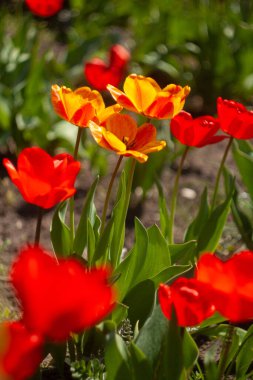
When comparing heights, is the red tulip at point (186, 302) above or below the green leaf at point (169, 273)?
above

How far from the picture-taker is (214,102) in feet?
14.5

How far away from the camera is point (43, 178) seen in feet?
5.14

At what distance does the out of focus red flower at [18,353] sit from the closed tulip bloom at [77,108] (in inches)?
29.4

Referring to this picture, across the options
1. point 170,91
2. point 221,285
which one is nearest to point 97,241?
point 170,91

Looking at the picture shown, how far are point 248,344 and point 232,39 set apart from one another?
112 inches

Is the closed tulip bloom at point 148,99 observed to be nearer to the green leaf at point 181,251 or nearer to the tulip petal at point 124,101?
the tulip petal at point 124,101

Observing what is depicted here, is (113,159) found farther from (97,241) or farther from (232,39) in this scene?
(97,241)

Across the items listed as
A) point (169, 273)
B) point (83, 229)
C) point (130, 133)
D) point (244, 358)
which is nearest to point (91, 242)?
point (83, 229)

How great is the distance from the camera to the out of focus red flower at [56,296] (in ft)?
3.51

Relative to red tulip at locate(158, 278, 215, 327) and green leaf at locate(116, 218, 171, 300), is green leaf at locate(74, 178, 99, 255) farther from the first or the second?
red tulip at locate(158, 278, 215, 327)

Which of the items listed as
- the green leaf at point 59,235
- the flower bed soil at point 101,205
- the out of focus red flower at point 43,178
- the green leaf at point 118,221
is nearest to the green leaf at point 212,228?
the green leaf at point 118,221

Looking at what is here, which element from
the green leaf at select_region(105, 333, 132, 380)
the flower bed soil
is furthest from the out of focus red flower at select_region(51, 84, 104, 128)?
the flower bed soil

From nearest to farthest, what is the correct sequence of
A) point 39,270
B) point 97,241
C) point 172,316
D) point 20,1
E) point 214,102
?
point 39,270 < point 172,316 < point 97,241 < point 214,102 < point 20,1

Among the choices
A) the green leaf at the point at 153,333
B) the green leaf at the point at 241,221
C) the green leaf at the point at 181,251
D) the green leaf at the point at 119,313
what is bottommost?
the green leaf at the point at 241,221
